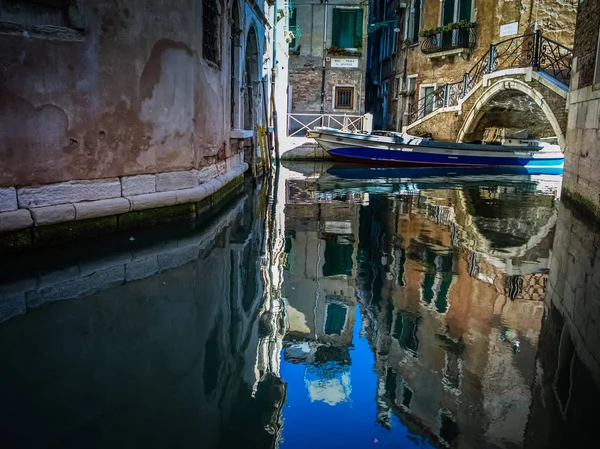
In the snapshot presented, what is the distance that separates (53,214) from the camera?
209 inches

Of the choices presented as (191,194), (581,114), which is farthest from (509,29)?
(191,194)

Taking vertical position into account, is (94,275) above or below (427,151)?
below

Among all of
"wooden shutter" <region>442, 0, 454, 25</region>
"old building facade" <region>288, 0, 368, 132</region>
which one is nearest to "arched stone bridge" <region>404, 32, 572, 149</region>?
"wooden shutter" <region>442, 0, 454, 25</region>

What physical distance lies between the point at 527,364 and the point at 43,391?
2.34 m

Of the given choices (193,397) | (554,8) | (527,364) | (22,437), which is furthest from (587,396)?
(554,8)

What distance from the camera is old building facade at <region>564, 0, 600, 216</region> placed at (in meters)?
8.21

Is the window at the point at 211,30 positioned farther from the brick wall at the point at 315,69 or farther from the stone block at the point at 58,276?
the brick wall at the point at 315,69

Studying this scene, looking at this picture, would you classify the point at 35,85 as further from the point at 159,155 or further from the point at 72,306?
the point at 72,306

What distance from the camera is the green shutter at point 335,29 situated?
21516 mm

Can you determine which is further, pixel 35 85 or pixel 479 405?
pixel 35 85

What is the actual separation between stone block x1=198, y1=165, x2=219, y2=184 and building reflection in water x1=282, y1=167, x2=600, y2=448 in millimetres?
1322

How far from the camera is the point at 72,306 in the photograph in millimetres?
3721

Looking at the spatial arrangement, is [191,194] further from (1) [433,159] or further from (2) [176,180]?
(1) [433,159]

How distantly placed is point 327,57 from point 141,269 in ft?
60.9
